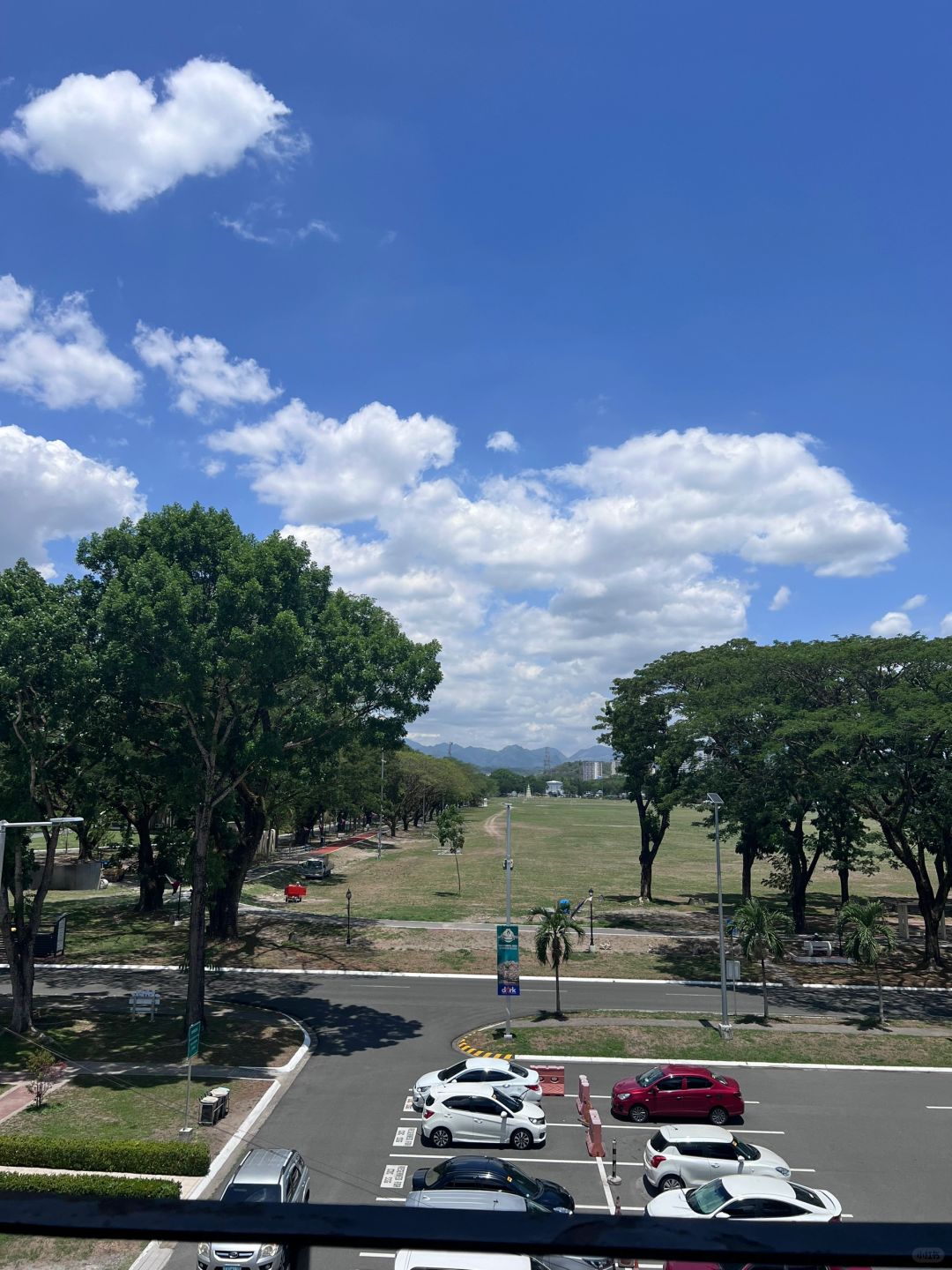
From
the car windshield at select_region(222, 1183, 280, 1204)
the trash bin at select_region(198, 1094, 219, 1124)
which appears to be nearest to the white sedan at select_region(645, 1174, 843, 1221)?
the car windshield at select_region(222, 1183, 280, 1204)

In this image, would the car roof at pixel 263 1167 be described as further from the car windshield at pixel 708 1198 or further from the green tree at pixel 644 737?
the green tree at pixel 644 737

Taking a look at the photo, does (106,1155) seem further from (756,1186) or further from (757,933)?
(757,933)

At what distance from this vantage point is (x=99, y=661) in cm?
3020

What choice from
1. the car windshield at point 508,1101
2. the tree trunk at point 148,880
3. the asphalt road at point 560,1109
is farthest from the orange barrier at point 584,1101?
the tree trunk at point 148,880

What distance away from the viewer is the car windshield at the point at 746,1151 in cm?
2103

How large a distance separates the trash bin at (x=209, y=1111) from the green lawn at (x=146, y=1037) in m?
4.94

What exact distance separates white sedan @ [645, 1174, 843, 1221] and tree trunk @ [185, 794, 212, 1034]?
699 inches

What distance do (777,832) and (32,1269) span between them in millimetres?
44955

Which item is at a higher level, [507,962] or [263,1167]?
[507,962]

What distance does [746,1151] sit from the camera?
21.2m

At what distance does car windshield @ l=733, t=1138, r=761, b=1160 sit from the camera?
21.0m

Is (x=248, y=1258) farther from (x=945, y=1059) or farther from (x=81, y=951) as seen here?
(x=81, y=951)

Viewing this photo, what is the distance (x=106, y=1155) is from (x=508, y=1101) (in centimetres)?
1030

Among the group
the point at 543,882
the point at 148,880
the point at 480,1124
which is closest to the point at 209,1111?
the point at 480,1124
